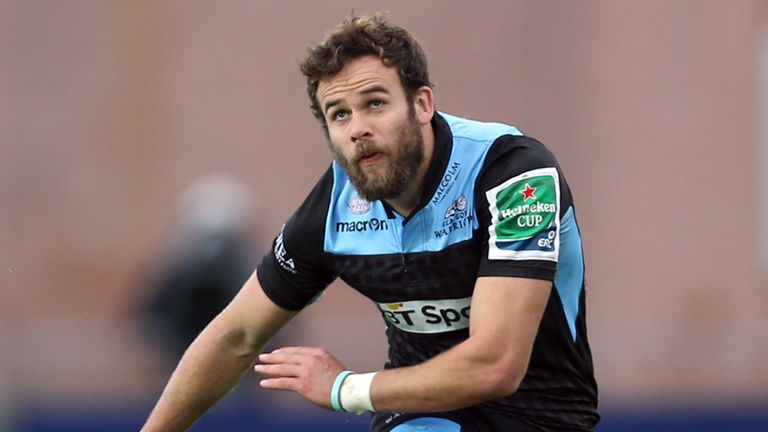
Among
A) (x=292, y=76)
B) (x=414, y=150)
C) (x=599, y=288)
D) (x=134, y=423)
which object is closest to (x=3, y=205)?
(x=292, y=76)

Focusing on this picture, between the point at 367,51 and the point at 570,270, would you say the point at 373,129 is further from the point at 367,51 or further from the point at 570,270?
the point at 570,270

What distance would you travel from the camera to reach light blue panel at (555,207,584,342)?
246 inches

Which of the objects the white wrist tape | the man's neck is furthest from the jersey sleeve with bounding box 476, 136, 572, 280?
the white wrist tape

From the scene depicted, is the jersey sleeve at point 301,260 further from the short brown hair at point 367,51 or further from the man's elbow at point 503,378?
the man's elbow at point 503,378

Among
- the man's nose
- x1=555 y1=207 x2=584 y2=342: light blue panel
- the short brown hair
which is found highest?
the short brown hair

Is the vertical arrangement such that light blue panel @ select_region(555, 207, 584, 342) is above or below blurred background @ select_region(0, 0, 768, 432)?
below

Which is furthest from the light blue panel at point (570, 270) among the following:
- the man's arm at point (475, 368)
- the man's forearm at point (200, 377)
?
the man's forearm at point (200, 377)

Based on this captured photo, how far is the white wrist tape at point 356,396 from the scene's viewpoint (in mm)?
5918

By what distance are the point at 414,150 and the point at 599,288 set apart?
13008 mm

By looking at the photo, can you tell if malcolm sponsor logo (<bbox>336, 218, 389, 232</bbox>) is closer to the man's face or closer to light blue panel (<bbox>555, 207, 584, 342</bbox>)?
the man's face

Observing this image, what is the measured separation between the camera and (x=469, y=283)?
619 centimetres

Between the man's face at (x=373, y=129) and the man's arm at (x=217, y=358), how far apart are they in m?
0.87

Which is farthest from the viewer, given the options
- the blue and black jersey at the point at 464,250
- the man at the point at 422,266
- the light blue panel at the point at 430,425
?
the light blue panel at the point at 430,425

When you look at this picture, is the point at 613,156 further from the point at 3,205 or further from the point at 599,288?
the point at 3,205
